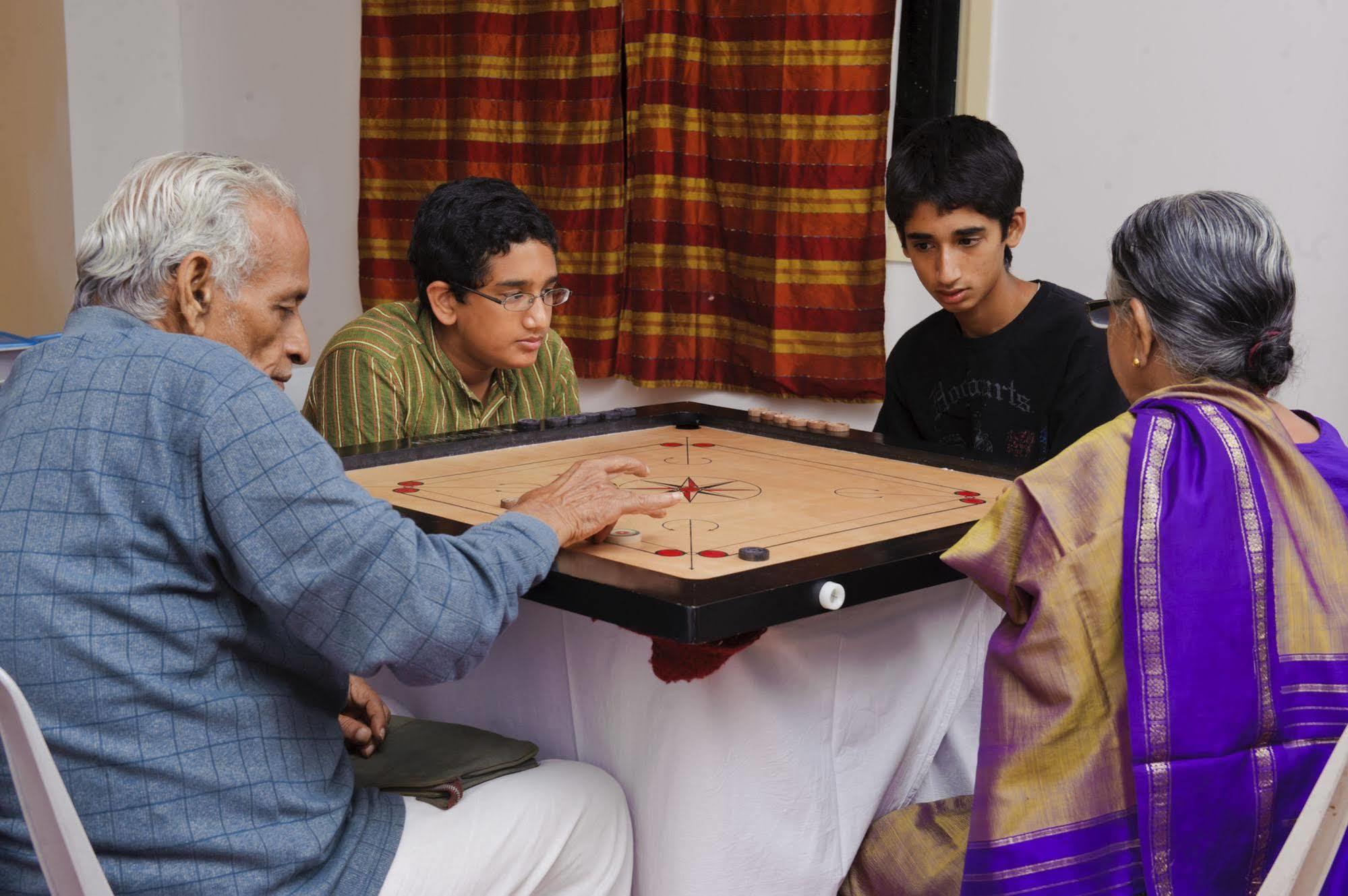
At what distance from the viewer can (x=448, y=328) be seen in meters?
3.04

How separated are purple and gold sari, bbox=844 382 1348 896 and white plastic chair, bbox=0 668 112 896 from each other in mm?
992

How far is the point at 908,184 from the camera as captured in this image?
2.95 m

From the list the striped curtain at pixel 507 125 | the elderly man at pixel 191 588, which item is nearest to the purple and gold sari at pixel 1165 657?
the elderly man at pixel 191 588

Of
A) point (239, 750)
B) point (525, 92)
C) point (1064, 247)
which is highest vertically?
point (525, 92)

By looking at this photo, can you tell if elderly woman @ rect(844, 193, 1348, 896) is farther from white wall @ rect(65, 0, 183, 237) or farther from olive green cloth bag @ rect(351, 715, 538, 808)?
white wall @ rect(65, 0, 183, 237)

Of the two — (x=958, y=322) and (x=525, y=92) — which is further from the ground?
(x=525, y=92)

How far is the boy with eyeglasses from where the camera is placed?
112 inches

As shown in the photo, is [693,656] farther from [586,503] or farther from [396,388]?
[396,388]

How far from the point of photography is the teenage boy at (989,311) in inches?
113

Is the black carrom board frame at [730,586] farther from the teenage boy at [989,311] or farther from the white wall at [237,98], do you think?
the white wall at [237,98]

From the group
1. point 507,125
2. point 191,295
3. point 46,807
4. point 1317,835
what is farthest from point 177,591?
point 507,125

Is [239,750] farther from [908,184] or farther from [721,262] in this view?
[721,262]

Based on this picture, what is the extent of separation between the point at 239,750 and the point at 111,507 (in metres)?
0.31

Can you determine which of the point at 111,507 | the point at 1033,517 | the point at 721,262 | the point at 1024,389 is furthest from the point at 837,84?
the point at 111,507
